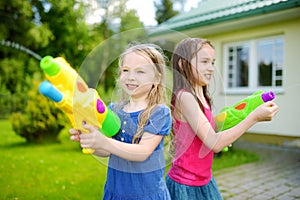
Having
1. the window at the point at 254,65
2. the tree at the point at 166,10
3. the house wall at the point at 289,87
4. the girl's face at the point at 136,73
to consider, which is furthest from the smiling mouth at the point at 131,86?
the tree at the point at 166,10

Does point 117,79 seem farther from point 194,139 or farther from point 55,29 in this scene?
point 55,29

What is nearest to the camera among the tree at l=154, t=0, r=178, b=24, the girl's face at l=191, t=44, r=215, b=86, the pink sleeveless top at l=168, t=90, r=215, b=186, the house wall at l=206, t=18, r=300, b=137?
the girl's face at l=191, t=44, r=215, b=86

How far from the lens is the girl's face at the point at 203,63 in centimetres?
167

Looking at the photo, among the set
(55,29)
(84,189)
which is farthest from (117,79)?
(55,29)

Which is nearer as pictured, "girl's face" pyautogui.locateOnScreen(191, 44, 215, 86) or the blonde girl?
the blonde girl

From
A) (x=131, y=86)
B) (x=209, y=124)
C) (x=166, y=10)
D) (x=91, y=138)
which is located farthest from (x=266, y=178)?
(x=166, y=10)

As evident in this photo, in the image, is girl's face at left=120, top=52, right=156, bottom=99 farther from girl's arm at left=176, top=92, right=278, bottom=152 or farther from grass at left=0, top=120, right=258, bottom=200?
grass at left=0, top=120, right=258, bottom=200

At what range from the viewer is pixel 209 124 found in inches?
64.7

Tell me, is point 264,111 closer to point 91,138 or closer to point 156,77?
point 156,77

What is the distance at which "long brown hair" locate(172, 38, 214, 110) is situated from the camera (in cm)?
168

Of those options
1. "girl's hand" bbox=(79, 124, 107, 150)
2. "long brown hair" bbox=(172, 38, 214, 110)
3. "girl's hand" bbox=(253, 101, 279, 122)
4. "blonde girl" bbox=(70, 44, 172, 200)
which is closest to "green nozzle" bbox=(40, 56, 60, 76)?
"girl's hand" bbox=(79, 124, 107, 150)

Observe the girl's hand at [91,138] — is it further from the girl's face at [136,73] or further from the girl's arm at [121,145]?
the girl's face at [136,73]

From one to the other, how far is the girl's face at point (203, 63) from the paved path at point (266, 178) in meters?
2.61

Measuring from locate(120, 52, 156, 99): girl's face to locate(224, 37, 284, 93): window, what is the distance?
19.7 feet
